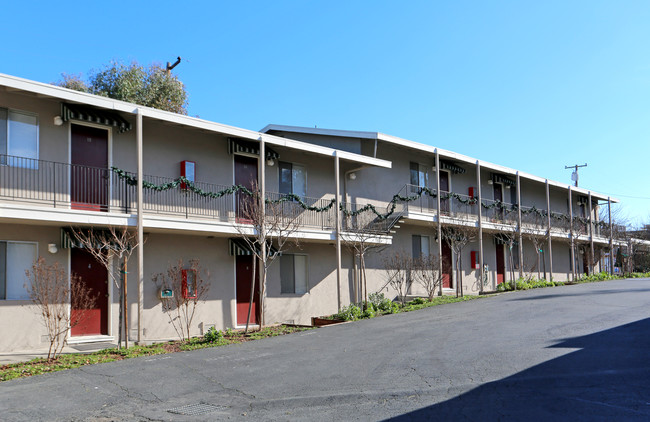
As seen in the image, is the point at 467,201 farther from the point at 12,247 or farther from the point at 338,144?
the point at 12,247

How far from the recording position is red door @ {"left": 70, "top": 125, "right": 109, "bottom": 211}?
14749 millimetres

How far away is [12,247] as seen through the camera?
45.3 feet

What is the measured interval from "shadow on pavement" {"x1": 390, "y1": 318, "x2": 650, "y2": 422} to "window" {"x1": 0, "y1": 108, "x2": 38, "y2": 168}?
1136cm

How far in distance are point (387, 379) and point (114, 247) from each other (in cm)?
744

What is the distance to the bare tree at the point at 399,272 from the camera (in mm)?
22484

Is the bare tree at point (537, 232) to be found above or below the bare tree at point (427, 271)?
above

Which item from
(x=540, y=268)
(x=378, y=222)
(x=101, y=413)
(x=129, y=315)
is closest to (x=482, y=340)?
(x=101, y=413)

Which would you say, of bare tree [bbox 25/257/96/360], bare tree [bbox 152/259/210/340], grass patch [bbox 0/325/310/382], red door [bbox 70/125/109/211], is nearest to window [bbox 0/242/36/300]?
bare tree [bbox 25/257/96/360]

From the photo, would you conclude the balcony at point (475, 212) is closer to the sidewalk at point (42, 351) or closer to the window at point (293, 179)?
the window at point (293, 179)

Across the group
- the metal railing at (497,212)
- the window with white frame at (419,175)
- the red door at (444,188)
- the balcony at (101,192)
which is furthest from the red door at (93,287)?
the metal railing at (497,212)

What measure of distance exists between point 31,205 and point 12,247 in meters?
1.20

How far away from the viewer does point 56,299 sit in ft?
42.5

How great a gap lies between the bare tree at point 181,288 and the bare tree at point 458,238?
35.2 feet

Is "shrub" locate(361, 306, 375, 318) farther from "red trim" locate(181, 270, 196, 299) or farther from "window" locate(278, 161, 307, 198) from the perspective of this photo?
"red trim" locate(181, 270, 196, 299)
